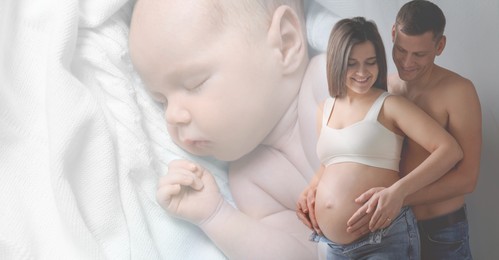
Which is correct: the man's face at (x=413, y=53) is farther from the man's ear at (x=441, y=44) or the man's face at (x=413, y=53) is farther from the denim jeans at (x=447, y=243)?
the denim jeans at (x=447, y=243)

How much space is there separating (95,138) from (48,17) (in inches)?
6.4

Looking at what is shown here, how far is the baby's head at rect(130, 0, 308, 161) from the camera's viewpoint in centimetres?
67

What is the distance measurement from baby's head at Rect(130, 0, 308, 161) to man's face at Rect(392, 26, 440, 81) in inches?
3.6

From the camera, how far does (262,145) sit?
0.70 metres

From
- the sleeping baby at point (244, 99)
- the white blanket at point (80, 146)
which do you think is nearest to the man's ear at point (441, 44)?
the sleeping baby at point (244, 99)

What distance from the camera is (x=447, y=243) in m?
0.65

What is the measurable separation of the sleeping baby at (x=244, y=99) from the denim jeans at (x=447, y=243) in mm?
105

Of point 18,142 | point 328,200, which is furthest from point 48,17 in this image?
point 328,200

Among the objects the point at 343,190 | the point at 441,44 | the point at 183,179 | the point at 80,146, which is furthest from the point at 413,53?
the point at 80,146

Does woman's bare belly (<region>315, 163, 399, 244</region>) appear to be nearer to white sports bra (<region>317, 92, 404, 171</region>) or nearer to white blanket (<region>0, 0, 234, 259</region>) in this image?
white sports bra (<region>317, 92, 404, 171</region>)

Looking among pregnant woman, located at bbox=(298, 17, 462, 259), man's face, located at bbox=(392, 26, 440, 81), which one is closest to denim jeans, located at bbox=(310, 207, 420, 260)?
pregnant woman, located at bbox=(298, 17, 462, 259)

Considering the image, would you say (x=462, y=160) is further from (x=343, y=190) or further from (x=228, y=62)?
(x=228, y=62)

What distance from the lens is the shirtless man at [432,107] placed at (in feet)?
2.01

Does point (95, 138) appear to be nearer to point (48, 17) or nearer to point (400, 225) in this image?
point (48, 17)
